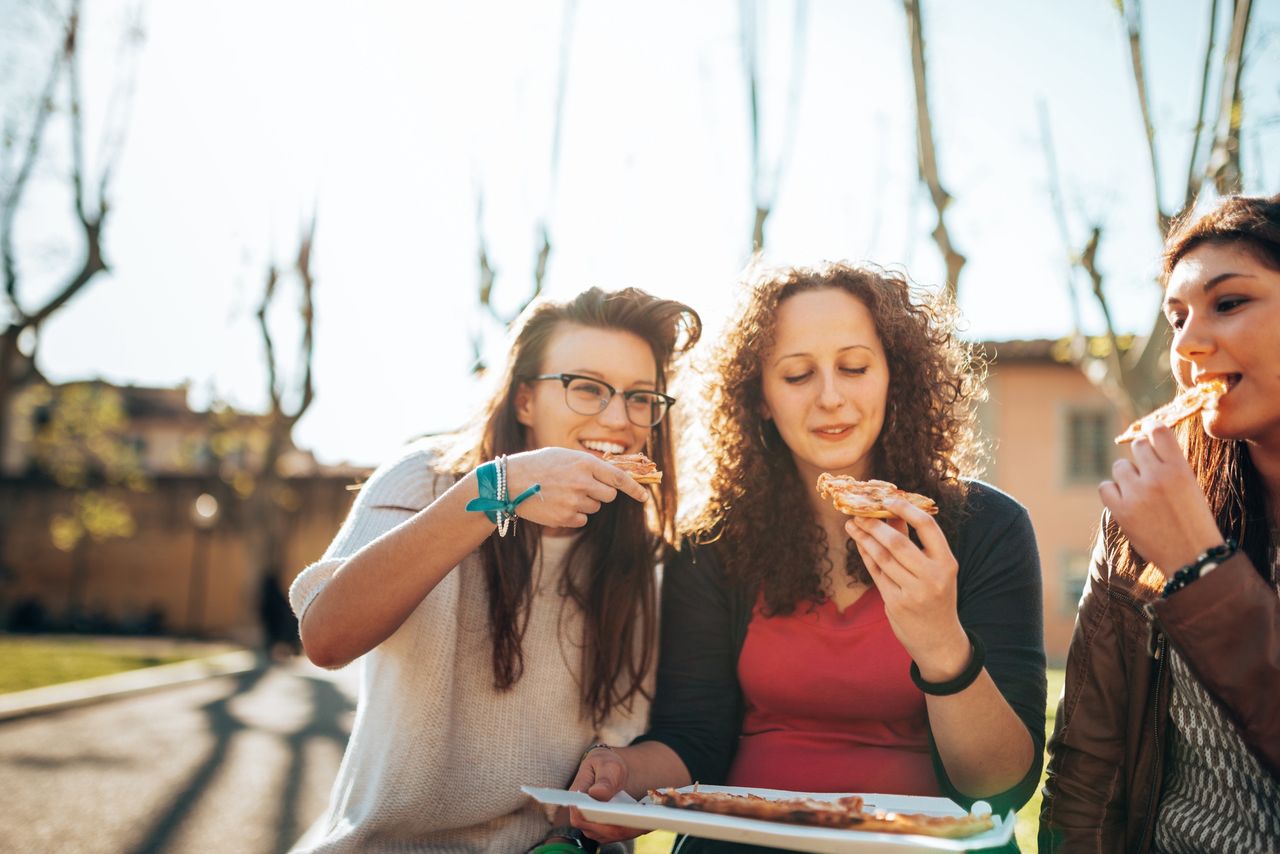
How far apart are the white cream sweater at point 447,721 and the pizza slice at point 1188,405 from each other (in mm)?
1806

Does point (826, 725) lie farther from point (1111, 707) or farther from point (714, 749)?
point (1111, 707)

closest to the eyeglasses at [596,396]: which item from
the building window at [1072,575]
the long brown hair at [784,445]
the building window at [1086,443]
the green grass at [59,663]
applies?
the long brown hair at [784,445]

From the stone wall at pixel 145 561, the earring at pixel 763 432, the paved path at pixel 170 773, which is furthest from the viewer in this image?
the stone wall at pixel 145 561

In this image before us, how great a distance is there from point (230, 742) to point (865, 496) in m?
9.62

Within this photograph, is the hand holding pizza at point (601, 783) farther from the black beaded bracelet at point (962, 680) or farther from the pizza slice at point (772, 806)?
the black beaded bracelet at point (962, 680)

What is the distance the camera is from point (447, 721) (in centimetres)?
296

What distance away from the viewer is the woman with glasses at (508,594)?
8.50 feet

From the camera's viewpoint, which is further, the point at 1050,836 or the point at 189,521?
the point at 189,521

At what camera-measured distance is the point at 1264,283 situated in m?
2.38

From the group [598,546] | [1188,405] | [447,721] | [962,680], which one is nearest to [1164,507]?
[1188,405]

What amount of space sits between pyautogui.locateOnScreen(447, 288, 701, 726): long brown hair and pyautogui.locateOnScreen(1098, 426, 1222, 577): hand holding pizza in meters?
1.62

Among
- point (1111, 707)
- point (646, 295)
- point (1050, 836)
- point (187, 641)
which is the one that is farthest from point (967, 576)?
point (187, 641)

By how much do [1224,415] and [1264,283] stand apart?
1.12ft

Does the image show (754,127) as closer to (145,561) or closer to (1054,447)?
(1054,447)
